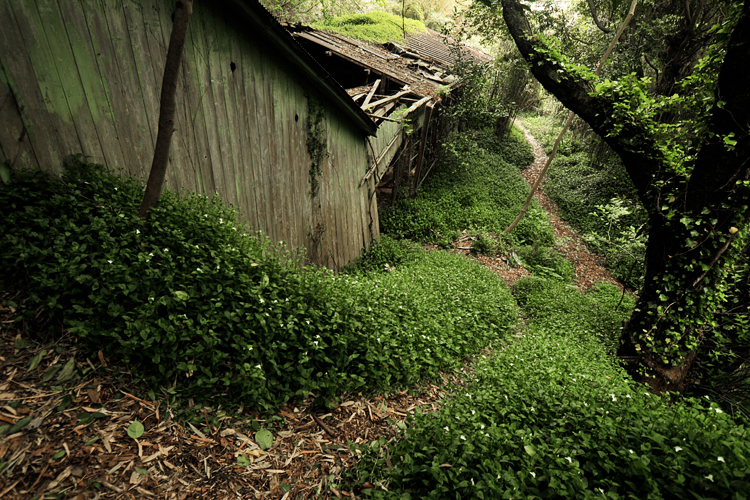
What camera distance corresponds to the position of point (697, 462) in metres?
2.03

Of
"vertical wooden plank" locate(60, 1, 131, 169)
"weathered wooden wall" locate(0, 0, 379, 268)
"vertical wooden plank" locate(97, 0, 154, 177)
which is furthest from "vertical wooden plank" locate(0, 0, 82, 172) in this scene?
"vertical wooden plank" locate(97, 0, 154, 177)

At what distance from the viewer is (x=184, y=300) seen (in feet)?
9.09

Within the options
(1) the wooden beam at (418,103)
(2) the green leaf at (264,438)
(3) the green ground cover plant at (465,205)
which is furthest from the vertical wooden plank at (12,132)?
(3) the green ground cover plant at (465,205)

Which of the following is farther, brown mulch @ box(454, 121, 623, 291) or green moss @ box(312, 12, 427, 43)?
green moss @ box(312, 12, 427, 43)

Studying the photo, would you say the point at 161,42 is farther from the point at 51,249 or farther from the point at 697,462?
the point at 697,462

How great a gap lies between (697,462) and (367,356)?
8.29ft

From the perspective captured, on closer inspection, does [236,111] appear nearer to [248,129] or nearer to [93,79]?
[248,129]

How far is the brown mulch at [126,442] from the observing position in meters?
1.93

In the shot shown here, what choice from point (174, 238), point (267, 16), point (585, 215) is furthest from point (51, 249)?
point (585, 215)

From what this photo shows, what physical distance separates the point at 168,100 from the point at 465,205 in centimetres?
1152

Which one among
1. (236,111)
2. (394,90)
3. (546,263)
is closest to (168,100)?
(236,111)

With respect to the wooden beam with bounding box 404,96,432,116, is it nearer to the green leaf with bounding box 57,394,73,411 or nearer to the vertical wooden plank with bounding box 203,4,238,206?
the vertical wooden plank with bounding box 203,4,238,206

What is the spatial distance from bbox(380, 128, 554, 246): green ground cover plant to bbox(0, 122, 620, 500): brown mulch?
8275 millimetres

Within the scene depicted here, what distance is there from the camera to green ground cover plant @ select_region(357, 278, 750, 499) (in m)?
2.09
